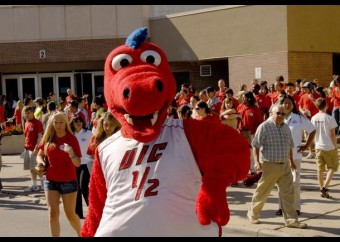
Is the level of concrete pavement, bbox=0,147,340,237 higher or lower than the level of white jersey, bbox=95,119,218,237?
lower

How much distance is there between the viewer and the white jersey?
3238 millimetres

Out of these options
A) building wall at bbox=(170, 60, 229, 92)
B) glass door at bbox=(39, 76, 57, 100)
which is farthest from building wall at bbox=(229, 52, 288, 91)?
glass door at bbox=(39, 76, 57, 100)

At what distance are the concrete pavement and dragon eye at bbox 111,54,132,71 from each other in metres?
4.42

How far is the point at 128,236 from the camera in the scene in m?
3.27

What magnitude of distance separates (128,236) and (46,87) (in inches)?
1022

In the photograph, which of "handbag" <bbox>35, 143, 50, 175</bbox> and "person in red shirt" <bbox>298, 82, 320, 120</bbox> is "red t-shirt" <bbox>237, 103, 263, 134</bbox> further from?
"handbag" <bbox>35, 143, 50, 175</bbox>

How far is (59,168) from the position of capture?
21.8 feet

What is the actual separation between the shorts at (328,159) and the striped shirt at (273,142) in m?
2.12

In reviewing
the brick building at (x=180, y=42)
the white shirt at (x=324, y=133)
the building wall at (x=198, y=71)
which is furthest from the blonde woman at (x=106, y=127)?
the building wall at (x=198, y=71)

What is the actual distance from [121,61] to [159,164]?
722mm

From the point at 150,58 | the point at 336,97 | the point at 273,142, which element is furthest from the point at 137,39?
the point at 336,97

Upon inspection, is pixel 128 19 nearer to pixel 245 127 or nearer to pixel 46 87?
pixel 46 87

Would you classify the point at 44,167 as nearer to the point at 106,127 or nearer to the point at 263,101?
the point at 106,127

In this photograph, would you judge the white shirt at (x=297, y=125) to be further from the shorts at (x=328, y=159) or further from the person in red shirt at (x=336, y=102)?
the person in red shirt at (x=336, y=102)
